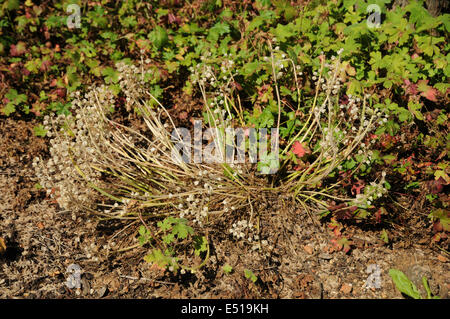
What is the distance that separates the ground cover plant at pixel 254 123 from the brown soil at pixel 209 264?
0.08 metres

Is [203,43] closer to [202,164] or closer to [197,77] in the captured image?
[197,77]

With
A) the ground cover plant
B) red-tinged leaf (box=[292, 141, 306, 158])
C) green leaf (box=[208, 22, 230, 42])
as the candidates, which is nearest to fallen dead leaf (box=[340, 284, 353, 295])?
the ground cover plant

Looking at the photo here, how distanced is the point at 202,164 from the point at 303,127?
38.4 inches

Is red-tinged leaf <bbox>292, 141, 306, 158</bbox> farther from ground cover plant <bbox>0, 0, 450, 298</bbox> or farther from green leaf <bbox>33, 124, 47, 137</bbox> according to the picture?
green leaf <bbox>33, 124, 47, 137</bbox>

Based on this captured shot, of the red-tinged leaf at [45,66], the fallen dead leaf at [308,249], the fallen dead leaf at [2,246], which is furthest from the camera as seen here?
the red-tinged leaf at [45,66]

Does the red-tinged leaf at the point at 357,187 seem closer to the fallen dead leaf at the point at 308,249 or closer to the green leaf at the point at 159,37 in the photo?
the fallen dead leaf at the point at 308,249

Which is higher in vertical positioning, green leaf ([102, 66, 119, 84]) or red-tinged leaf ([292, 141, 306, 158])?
green leaf ([102, 66, 119, 84])

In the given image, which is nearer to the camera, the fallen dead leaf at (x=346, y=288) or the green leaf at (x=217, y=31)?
the fallen dead leaf at (x=346, y=288)

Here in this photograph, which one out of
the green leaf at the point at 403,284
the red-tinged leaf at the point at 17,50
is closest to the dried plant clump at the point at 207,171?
the green leaf at the point at 403,284

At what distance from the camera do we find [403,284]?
7.75 feet

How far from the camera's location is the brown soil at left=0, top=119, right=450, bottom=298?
99.0 inches

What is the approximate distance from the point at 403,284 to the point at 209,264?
55.1 inches

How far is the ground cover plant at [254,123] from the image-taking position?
2750 mm

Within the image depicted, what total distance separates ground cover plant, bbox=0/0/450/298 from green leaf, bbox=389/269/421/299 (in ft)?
0.35
